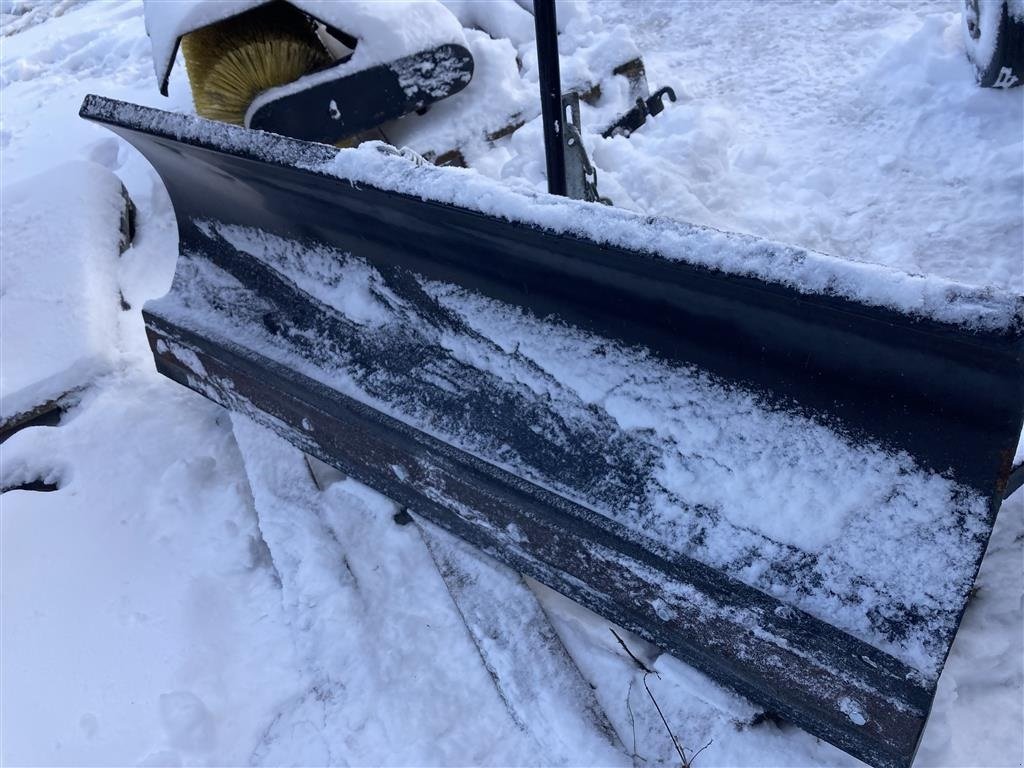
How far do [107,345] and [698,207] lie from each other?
2.17 metres

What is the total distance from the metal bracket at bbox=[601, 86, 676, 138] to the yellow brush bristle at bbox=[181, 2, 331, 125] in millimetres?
1225

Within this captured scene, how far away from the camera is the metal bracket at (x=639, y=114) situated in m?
3.47

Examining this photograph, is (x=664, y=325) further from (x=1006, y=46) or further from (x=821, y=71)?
(x=821, y=71)

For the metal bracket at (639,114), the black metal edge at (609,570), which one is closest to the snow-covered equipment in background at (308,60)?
the metal bracket at (639,114)

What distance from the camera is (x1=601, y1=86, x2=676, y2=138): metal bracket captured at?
347 centimetres

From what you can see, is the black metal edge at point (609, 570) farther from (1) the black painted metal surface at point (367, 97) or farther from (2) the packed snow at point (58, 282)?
(1) the black painted metal surface at point (367, 97)

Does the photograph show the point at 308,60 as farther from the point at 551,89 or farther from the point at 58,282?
the point at 551,89

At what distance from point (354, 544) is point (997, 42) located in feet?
10.1

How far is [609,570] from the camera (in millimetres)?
1620

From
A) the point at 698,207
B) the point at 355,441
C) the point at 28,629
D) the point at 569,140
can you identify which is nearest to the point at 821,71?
the point at 698,207

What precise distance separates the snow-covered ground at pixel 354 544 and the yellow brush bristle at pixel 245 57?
1.82ft

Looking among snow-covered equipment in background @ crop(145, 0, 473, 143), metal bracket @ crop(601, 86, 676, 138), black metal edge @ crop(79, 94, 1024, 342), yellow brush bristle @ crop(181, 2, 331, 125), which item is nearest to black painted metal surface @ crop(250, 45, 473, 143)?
snow-covered equipment in background @ crop(145, 0, 473, 143)

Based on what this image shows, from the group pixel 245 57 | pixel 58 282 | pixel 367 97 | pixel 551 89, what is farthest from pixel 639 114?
pixel 58 282

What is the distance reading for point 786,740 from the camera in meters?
1.63
